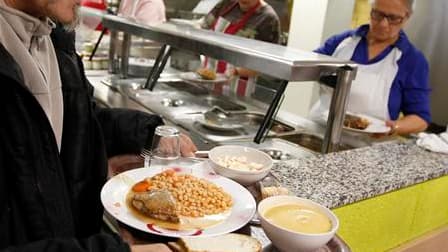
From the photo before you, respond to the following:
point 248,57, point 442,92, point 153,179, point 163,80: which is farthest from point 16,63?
point 442,92

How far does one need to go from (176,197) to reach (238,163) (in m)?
0.23

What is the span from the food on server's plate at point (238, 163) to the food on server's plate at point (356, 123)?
788 millimetres

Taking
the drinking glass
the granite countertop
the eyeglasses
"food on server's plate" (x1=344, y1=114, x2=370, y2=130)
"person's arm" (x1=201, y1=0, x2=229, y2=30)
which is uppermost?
the eyeglasses

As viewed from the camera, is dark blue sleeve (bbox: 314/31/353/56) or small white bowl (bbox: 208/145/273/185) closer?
small white bowl (bbox: 208/145/273/185)

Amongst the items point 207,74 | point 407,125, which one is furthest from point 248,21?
point 407,125

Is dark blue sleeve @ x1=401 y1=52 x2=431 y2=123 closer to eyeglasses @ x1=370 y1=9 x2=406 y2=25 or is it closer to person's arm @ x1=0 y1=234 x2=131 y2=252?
eyeglasses @ x1=370 y1=9 x2=406 y2=25

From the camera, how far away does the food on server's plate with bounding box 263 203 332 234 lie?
814 millimetres

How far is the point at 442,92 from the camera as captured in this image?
10.9 ft

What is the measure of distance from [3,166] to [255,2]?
2.42 meters

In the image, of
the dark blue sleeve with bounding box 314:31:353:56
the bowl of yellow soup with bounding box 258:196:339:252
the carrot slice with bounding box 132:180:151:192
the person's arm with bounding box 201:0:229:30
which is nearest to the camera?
the bowl of yellow soup with bounding box 258:196:339:252

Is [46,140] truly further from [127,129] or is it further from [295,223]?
[295,223]

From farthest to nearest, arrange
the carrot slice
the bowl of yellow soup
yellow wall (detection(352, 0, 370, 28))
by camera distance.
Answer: yellow wall (detection(352, 0, 370, 28)), the carrot slice, the bowl of yellow soup

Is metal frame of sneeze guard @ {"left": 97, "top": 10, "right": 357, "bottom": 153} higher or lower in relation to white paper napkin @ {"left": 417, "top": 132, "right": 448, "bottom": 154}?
higher

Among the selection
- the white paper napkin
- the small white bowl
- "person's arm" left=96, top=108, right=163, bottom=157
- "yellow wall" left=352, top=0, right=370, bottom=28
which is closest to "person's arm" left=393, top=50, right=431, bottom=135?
the white paper napkin
